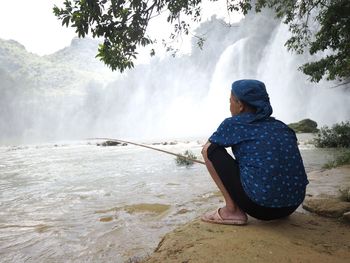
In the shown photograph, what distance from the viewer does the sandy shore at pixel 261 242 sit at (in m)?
2.22

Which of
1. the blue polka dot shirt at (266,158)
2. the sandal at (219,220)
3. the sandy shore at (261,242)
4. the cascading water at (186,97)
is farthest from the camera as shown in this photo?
the cascading water at (186,97)

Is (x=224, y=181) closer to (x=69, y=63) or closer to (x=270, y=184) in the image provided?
(x=270, y=184)

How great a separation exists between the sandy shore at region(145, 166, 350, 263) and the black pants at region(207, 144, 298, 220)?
0.40 feet

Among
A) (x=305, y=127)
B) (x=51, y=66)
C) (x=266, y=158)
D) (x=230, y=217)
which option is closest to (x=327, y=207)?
(x=230, y=217)

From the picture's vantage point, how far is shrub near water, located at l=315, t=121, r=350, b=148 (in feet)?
41.9

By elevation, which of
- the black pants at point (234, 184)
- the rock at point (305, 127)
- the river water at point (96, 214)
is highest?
the rock at point (305, 127)

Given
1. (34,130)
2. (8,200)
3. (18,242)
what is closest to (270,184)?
(18,242)

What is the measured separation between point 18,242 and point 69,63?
160663 millimetres

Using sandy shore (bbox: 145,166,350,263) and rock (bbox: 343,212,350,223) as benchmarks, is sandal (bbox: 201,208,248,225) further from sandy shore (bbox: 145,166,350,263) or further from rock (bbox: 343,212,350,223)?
rock (bbox: 343,212,350,223)

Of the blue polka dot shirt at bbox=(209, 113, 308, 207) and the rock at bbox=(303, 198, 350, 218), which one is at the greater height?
the blue polka dot shirt at bbox=(209, 113, 308, 207)

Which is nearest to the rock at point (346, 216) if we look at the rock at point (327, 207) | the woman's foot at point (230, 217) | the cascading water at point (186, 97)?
the rock at point (327, 207)

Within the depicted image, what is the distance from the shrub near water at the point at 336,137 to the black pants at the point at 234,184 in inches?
445

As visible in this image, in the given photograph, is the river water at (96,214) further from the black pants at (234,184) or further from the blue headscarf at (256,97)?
the blue headscarf at (256,97)

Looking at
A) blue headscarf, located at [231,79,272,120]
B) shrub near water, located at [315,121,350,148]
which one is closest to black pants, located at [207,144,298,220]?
blue headscarf, located at [231,79,272,120]
